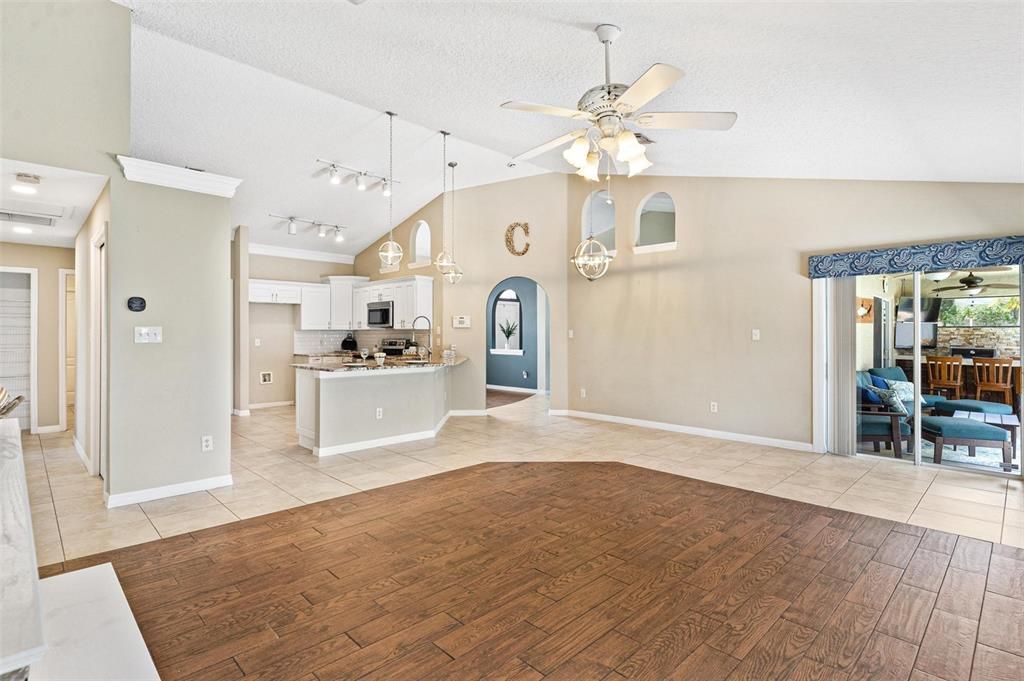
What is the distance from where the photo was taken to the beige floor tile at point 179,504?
361 centimetres

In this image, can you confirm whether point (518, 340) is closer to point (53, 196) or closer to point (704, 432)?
point (704, 432)

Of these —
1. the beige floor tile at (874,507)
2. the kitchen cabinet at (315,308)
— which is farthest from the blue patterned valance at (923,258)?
the kitchen cabinet at (315,308)

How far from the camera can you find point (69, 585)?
2.50 m

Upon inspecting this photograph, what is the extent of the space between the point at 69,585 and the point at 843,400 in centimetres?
632

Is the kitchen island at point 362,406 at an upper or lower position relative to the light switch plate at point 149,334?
lower

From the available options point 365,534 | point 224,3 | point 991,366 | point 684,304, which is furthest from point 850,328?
point 224,3

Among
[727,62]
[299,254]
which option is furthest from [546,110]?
[299,254]

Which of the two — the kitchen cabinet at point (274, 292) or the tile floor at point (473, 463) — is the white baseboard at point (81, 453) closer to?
the tile floor at point (473, 463)

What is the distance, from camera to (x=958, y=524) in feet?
11.2

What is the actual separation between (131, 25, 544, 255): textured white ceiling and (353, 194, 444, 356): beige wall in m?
0.24

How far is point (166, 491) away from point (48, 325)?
409 centimetres

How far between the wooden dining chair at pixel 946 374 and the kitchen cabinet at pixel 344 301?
818 cm

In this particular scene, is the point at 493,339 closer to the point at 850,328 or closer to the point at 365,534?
the point at 850,328

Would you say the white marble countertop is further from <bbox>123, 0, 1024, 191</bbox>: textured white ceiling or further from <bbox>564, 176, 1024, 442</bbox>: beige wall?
<bbox>564, 176, 1024, 442</bbox>: beige wall
